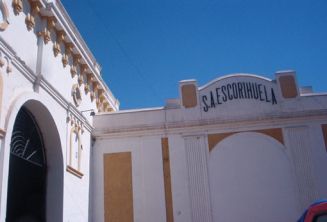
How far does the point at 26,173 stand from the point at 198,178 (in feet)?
20.7

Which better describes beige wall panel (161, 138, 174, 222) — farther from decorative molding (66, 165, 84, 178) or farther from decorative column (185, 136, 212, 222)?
decorative molding (66, 165, 84, 178)

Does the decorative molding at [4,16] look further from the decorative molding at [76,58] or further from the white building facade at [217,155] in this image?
the white building facade at [217,155]

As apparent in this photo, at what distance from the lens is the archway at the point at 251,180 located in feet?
45.6

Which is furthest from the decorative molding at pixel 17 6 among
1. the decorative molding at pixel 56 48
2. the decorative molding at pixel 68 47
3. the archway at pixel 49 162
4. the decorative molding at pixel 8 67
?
the decorative molding at pixel 68 47

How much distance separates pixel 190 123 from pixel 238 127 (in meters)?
1.82

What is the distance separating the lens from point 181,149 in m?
14.9

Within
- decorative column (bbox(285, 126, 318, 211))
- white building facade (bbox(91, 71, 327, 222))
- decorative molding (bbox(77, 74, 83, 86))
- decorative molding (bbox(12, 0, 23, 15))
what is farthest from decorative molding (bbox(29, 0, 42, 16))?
decorative column (bbox(285, 126, 318, 211))

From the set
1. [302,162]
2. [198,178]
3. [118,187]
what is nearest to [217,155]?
[198,178]

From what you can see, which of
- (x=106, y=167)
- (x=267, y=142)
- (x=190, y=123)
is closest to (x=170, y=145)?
(x=190, y=123)

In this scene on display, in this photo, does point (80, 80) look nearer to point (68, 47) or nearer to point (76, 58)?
point (76, 58)

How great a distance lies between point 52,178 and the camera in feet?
37.6

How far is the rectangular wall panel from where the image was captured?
1430cm

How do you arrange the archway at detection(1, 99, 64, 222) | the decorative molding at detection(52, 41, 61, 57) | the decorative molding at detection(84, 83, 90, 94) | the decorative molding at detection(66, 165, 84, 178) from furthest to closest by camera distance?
the decorative molding at detection(84, 83, 90, 94), the decorative molding at detection(66, 165, 84, 178), the decorative molding at detection(52, 41, 61, 57), the archway at detection(1, 99, 64, 222)

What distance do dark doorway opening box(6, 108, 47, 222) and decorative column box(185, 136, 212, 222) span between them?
5.38 meters
